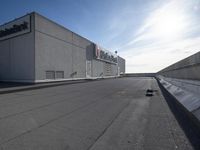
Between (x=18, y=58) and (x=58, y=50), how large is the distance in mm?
5537

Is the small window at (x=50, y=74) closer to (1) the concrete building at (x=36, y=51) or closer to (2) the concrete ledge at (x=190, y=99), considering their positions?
(1) the concrete building at (x=36, y=51)

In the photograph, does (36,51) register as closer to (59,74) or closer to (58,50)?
(58,50)

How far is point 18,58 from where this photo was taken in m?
21.5

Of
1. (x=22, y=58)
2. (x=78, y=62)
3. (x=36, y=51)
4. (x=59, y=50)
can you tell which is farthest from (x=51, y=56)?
(x=78, y=62)

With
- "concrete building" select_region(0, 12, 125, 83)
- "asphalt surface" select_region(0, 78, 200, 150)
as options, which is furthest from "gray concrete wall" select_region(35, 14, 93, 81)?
"asphalt surface" select_region(0, 78, 200, 150)

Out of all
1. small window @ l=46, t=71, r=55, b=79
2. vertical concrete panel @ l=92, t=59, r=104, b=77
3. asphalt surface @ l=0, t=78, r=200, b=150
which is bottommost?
asphalt surface @ l=0, t=78, r=200, b=150

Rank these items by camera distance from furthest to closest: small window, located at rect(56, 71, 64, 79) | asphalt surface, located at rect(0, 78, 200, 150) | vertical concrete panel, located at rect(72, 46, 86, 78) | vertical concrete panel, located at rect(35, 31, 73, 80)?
vertical concrete panel, located at rect(72, 46, 86, 78) → small window, located at rect(56, 71, 64, 79) → vertical concrete panel, located at rect(35, 31, 73, 80) → asphalt surface, located at rect(0, 78, 200, 150)

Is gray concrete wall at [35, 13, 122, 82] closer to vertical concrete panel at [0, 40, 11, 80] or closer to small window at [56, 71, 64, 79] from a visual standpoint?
small window at [56, 71, 64, 79]

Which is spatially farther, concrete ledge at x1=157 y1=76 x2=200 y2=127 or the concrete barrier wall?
the concrete barrier wall

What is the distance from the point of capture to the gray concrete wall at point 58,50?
20386mm

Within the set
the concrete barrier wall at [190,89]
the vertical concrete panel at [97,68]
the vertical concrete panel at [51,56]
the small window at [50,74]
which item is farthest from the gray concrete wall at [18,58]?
the vertical concrete panel at [97,68]

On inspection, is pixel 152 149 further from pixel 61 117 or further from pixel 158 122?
pixel 61 117

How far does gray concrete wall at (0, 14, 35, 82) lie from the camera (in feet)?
65.3

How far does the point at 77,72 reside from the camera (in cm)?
2934
